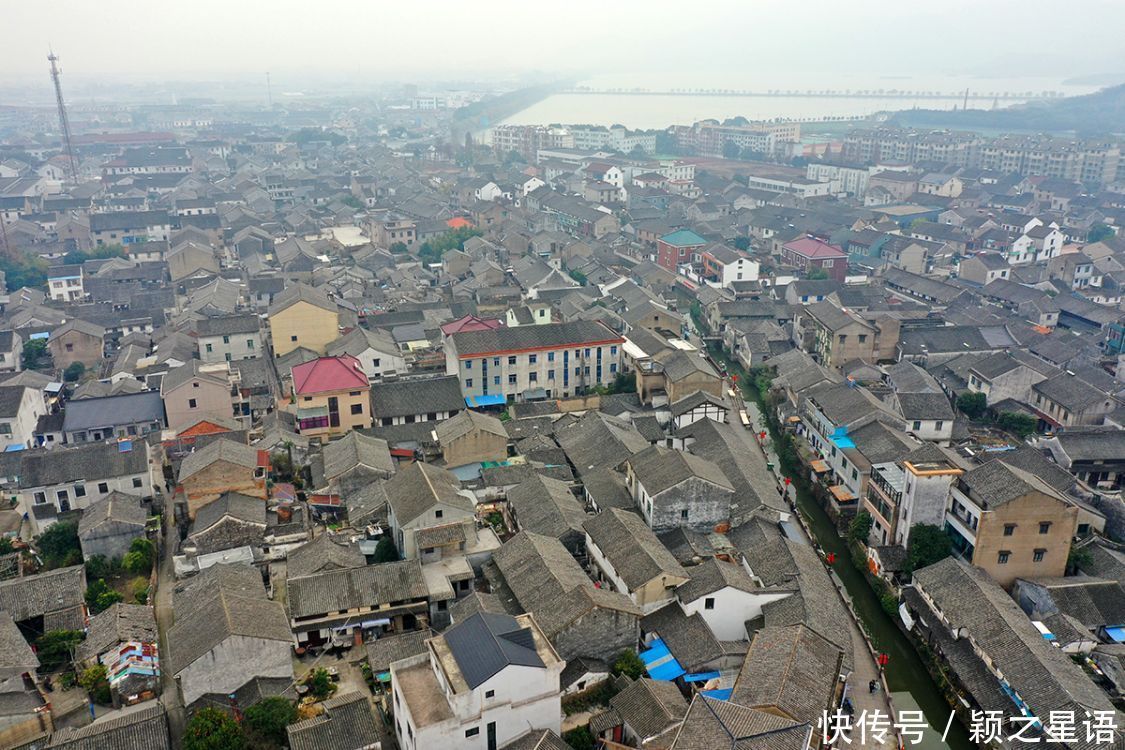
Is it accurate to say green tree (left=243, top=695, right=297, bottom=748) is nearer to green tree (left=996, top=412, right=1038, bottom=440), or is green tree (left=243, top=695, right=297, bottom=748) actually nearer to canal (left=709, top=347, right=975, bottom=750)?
canal (left=709, top=347, right=975, bottom=750)

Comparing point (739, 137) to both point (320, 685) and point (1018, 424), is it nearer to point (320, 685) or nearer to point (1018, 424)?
point (1018, 424)

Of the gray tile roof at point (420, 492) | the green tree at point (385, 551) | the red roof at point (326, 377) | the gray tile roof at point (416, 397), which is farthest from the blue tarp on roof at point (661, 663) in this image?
the red roof at point (326, 377)

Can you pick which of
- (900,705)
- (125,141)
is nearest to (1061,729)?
(900,705)

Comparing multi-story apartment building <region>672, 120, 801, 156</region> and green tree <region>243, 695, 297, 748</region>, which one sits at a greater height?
multi-story apartment building <region>672, 120, 801, 156</region>

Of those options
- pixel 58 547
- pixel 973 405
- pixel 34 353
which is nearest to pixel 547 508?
pixel 58 547

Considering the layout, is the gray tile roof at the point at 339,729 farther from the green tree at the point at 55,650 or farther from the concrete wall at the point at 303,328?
the concrete wall at the point at 303,328

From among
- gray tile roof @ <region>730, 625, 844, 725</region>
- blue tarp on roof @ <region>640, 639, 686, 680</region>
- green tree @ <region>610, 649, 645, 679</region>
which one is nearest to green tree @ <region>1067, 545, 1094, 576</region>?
gray tile roof @ <region>730, 625, 844, 725</region>
